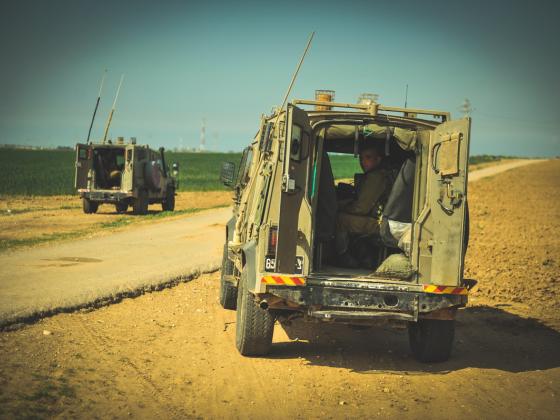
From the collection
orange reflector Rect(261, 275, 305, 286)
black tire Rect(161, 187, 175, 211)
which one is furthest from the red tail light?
black tire Rect(161, 187, 175, 211)

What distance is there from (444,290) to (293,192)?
1.69 metres

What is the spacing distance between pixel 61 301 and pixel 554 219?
17432mm

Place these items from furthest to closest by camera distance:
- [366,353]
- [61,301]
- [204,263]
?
[204,263]
[61,301]
[366,353]

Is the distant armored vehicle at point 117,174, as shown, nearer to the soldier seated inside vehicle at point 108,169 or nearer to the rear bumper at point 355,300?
the soldier seated inside vehicle at point 108,169

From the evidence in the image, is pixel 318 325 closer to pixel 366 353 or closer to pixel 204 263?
pixel 366 353

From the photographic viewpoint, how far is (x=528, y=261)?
13.0m

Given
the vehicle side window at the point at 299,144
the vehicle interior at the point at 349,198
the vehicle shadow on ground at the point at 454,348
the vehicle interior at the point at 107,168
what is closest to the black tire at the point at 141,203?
the vehicle interior at the point at 107,168

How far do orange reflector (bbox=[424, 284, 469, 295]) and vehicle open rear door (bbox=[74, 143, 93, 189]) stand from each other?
18305 millimetres

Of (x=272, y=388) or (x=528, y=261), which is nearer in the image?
(x=272, y=388)

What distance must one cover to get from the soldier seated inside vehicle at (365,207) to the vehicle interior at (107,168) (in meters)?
17.3

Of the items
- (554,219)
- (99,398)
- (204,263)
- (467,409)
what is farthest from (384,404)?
(554,219)

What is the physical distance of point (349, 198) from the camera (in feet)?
26.2

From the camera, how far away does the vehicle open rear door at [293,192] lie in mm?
5828

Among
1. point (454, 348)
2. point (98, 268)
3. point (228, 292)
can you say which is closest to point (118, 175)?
point (98, 268)
